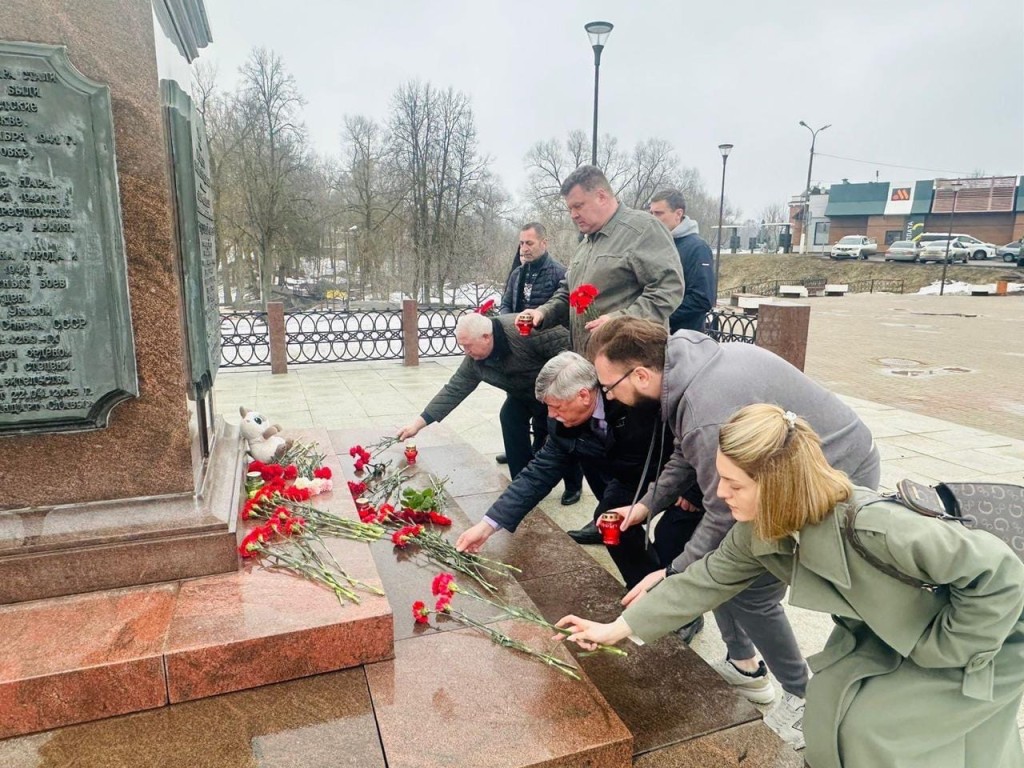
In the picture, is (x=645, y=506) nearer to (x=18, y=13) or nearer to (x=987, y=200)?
(x=18, y=13)

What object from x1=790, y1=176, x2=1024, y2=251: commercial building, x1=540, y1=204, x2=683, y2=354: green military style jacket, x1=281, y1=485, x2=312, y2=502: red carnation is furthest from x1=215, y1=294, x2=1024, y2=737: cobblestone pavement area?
x1=790, y1=176, x2=1024, y2=251: commercial building

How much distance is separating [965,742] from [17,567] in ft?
9.49

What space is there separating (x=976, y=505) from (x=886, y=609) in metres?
0.40

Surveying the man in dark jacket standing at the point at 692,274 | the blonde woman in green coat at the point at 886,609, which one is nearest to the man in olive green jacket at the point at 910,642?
the blonde woman in green coat at the point at 886,609

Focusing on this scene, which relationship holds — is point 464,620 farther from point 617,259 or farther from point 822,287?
point 822,287

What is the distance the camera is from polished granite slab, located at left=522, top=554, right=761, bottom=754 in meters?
2.21

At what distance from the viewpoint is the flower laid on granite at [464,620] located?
7.41 feet

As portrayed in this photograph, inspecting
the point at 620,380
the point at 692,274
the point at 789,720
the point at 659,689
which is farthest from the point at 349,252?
the point at 789,720

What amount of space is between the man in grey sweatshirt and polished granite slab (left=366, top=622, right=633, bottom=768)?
438 mm

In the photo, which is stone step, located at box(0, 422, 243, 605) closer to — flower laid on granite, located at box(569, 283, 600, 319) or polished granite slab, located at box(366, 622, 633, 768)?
polished granite slab, located at box(366, 622, 633, 768)

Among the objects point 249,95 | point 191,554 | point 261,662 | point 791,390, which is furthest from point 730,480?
point 249,95

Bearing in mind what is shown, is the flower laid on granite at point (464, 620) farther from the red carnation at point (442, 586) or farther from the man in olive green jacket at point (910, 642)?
the man in olive green jacket at point (910, 642)

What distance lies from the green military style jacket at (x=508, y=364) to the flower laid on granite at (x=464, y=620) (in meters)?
1.71

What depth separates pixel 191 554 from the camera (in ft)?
8.01
